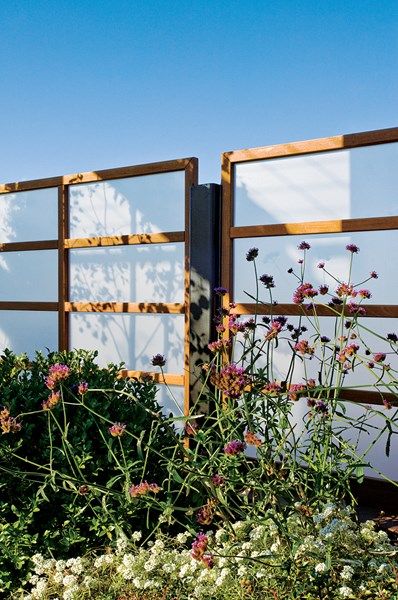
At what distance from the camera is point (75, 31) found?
5.19 m

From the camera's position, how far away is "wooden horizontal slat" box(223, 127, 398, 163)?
3717mm

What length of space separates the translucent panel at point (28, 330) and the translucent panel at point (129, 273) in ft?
1.19

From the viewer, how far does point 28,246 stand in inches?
222

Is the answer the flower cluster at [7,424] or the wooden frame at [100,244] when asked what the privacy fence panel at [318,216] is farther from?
the flower cluster at [7,424]

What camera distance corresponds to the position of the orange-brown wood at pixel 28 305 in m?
5.39

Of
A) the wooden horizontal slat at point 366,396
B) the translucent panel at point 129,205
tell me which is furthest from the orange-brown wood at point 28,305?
the wooden horizontal slat at point 366,396

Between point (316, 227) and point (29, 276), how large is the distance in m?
2.73

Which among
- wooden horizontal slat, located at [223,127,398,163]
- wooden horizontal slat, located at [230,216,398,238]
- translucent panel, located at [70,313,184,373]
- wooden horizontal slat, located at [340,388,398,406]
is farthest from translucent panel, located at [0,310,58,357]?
wooden horizontal slat, located at [340,388,398,406]

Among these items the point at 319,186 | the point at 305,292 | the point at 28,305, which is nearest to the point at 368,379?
the point at 319,186

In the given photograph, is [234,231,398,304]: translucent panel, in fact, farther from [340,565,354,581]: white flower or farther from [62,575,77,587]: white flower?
[62,575,77,587]: white flower

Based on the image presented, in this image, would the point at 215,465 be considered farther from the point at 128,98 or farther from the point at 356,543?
the point at 128,98

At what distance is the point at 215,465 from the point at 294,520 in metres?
0.33

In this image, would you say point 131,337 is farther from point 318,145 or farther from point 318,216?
point 318,145

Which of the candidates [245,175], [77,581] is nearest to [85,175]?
[245,175]
